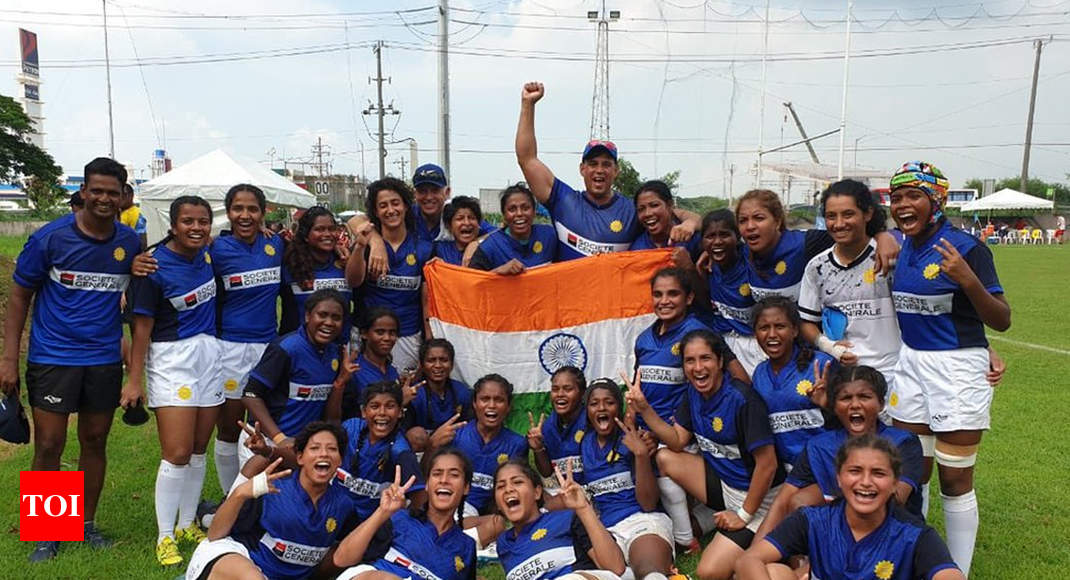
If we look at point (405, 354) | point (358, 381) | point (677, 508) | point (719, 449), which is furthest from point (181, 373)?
point (719, 449)

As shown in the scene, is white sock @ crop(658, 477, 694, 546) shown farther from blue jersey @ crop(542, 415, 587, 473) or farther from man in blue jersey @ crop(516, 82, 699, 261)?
man in blue jersey @ crop(516, 82, 699, 261)

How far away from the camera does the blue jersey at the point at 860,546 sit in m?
3.29

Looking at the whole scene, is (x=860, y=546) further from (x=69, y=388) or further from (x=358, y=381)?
(x=69, y=388)

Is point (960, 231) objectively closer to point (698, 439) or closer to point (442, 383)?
point (698, 439)

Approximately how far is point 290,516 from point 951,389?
3.71 metres

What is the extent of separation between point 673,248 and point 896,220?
69.4 inches

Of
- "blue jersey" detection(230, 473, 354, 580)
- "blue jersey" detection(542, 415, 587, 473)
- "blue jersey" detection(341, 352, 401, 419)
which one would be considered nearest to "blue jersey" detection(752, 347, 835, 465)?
"blue jersey" detection(542, 415, 587, 473)

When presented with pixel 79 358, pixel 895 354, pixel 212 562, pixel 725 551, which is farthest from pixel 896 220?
pixel 79 358

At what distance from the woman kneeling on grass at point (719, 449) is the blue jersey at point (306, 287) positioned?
237 centimetres

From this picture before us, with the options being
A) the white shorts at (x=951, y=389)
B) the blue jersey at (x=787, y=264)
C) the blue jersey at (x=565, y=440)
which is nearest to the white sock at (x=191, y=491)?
the blue jersey at (x=565, y=440)

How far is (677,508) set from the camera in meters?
4.86

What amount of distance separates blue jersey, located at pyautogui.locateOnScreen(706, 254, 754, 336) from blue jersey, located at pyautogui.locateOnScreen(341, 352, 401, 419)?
2350 mm

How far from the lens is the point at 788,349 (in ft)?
14.8

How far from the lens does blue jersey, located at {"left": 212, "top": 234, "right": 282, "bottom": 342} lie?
17.1 feet
